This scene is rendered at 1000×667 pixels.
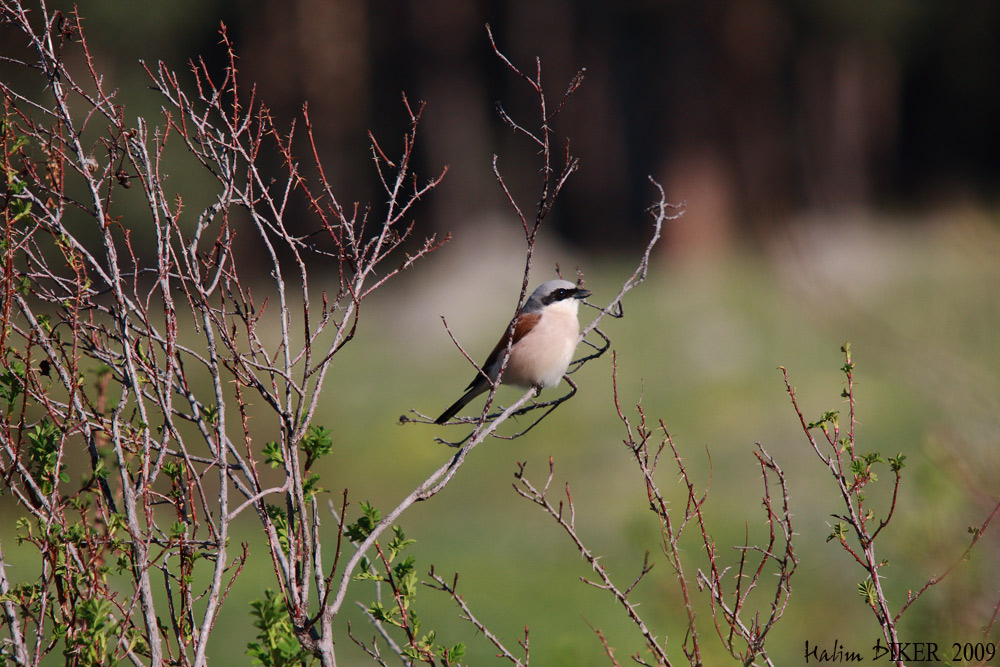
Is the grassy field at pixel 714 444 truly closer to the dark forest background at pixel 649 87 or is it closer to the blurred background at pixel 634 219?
the blurred background at pixel 634 219

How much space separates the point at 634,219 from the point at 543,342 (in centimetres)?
2059

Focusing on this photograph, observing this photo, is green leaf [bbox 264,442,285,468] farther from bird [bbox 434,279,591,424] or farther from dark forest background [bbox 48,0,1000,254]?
dark forest background [bbox 48,0,1000,254]

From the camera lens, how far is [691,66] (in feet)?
76.1

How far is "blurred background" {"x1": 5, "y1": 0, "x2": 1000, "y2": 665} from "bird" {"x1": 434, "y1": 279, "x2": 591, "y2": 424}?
145 inches

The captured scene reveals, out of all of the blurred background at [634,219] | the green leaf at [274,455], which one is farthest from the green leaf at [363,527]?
the blurred background at [634,219]

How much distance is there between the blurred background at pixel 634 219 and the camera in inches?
424

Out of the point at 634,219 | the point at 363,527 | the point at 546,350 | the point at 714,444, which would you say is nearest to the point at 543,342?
the point at 546,350

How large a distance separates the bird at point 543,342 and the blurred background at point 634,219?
145 inches

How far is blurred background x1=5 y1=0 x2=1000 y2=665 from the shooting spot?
35.3 ft

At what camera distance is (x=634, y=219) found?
2483 cm

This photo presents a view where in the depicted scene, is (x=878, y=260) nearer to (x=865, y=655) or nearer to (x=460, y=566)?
(x=460, y=566)

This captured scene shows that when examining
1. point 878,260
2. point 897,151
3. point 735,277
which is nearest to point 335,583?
point 735,277

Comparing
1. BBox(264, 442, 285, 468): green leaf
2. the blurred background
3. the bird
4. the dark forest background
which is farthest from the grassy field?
the dark forest background

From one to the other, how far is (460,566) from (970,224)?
7.47 metres
